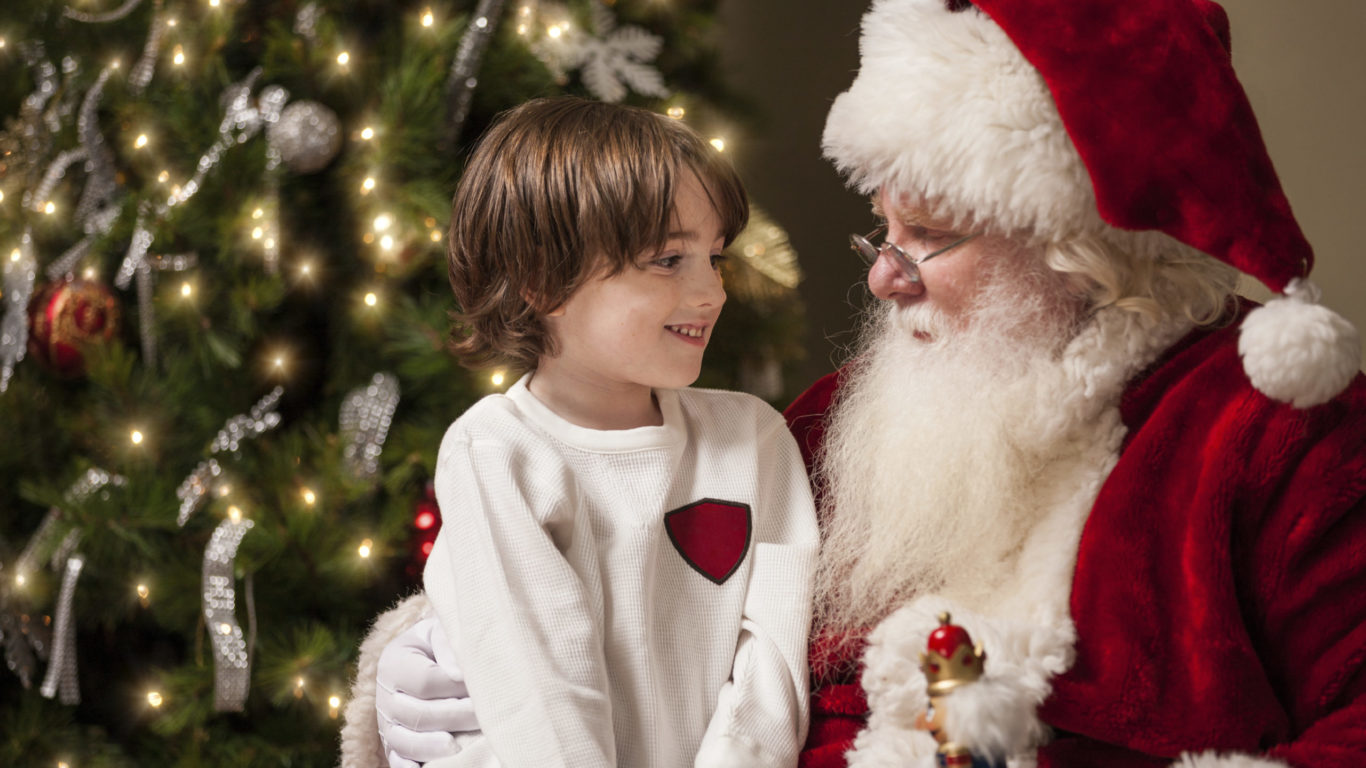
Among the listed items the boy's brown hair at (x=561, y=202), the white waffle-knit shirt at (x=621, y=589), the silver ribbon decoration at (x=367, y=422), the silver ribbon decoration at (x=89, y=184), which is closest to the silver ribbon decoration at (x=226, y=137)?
the silver ribbon decoration at (x=89, y=184)

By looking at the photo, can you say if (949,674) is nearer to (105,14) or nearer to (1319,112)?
(1319,112)

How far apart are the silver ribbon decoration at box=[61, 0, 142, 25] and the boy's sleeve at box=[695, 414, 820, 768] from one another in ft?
5.64

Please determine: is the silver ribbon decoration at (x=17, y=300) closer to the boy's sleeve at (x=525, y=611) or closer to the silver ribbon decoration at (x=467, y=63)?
the silver ribbon decoration at (x=467, y=63)

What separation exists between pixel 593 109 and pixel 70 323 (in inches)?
55.7

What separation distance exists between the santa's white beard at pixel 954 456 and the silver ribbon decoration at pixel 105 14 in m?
1.80

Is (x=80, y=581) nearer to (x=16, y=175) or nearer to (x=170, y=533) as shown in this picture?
(x=170, y=533)

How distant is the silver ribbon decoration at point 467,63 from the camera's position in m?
2.14

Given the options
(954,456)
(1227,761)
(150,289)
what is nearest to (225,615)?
(150,289)

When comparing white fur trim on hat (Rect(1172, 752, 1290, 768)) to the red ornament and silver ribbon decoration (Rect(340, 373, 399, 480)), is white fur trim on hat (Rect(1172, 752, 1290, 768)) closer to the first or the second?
silver ribbon decoration (Rect(340, 373, 399, 480))

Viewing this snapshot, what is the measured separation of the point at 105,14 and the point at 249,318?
0.77 meters

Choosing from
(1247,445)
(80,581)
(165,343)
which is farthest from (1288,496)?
(80,581)

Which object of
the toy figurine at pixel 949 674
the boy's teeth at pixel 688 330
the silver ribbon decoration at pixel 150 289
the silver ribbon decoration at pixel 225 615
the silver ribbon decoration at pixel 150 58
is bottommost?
the silver ribbon decoration at pixel 225 615

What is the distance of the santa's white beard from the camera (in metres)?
1.23

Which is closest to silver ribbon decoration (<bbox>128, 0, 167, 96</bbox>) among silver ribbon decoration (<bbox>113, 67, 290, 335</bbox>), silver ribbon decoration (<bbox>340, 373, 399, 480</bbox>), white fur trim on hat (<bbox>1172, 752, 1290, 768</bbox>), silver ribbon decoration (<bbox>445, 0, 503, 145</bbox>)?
silver ribbon decoration (<bbox>113, 67, 290, 335</bbox>)
